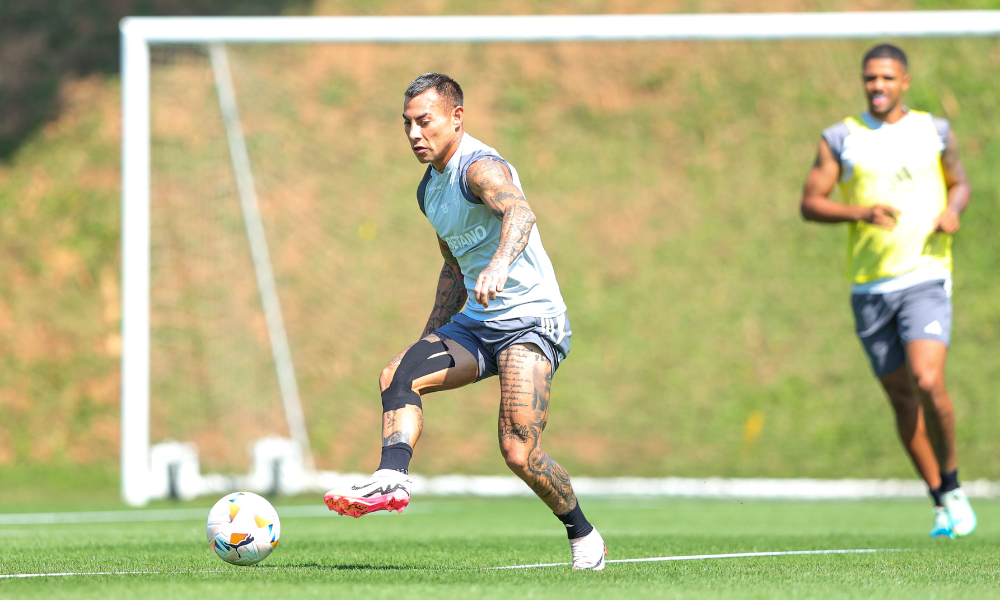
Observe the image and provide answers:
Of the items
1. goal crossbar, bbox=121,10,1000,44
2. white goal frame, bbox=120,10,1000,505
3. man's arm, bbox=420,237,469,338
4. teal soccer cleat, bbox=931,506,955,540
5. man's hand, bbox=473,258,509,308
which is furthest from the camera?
goal crossbar, bbox=121,10,1000,44

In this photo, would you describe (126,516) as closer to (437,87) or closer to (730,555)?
(730,555)

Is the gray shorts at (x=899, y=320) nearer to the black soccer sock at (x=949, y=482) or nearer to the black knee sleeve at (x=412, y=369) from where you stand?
the black soccer sock at (x=949, y=482)

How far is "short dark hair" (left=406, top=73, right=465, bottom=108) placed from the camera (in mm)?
4383

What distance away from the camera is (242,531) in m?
4.15

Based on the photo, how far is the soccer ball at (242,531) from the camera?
4152mm

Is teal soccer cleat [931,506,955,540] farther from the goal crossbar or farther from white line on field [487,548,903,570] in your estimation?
the goal crossbar

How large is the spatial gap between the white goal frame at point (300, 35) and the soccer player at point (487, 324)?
196 inches

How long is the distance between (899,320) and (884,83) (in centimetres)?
126

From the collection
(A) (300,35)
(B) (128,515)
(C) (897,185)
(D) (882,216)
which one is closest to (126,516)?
(B) (128,515)

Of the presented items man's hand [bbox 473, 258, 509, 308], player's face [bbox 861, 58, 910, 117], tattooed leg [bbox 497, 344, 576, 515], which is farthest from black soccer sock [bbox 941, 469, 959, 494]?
man's hand [bbox 473, 258, 509, 308]

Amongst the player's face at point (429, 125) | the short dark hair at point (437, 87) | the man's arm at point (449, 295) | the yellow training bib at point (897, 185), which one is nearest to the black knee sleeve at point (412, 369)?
the man's arm at point (449, 295)

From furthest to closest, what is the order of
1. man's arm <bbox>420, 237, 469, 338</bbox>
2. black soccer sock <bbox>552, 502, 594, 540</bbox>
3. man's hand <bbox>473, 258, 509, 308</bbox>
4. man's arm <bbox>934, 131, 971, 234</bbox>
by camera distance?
man's arm <bbox>934, 131, 971, 234</bbox> < man's arm <bbox>420, 237, 469, 338</bbox> < black soccer sock <bbox>552, 502, 594, 540</bbox> < man's hand <bbox>473, 258, 509, 308</bbox>

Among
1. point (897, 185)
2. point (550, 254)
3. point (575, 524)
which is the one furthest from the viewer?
point (550, 254)

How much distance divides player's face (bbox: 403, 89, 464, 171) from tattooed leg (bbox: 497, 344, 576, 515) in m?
0.80
